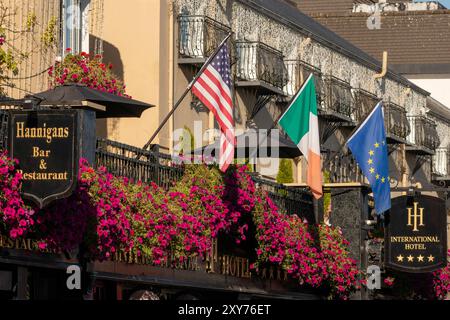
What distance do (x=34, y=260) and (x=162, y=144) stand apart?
10123 mm

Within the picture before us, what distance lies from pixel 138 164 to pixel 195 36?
7.74 m

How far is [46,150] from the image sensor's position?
856 inches

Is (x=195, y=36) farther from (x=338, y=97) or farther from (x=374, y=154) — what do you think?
(x=338, y=97)

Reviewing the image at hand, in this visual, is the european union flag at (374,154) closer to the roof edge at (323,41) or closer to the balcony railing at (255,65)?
the balcony railing at (255,65)

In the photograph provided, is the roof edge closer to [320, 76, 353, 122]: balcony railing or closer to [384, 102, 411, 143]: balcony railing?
[320, 76, 353, 122]: balcony railing

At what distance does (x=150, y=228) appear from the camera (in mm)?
25297

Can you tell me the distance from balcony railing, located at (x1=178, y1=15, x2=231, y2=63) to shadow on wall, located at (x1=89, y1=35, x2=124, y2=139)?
53.1 inches

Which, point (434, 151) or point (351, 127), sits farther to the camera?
point (434, 151)

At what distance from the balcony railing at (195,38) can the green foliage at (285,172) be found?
5.23 m

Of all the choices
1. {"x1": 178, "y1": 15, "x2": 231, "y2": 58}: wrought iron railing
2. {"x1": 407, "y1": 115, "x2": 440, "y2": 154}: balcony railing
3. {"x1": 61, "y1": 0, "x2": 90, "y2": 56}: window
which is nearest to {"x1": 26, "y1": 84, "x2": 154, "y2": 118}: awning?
{"x1": 61, "y1": 0, "x2": 90, "y2": 56}: window

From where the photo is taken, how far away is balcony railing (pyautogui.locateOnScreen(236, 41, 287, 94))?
Answer: 36.9m

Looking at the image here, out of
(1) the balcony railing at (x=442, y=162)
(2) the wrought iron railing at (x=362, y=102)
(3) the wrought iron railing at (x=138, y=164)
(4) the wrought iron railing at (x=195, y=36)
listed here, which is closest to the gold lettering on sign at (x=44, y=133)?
(3) the wrought iron railing at (x=138, y=164)
